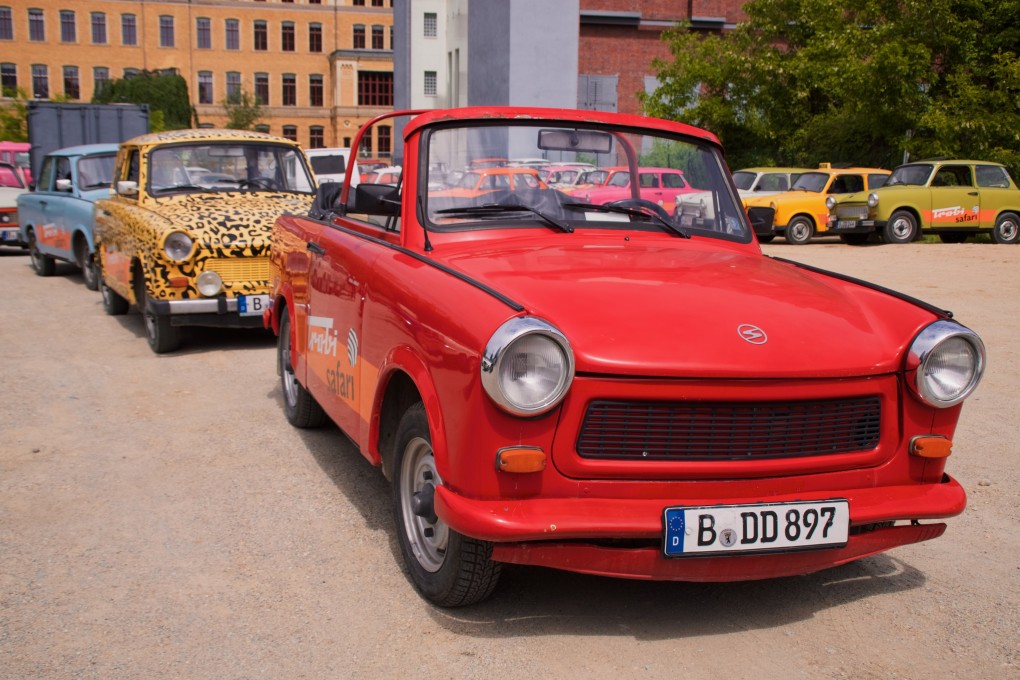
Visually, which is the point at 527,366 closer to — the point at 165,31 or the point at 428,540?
the point at 428,540

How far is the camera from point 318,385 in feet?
16.6

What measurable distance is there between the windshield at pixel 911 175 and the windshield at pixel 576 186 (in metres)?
17.3

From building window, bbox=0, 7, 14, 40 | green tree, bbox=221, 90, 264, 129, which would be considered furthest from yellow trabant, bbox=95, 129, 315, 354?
building window, bbox=0, 7, 14, 40

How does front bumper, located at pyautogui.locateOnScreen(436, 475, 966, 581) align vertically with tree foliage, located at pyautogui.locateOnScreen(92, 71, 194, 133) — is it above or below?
below

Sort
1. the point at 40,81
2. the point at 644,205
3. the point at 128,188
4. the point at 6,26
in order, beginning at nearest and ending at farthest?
1. the point at 644,205
2. the point at 128,188
3. the point at 6,26
4. the point at 40,81

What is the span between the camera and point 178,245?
8.09 m

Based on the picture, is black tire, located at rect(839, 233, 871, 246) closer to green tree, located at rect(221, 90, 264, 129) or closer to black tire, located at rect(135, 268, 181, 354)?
black tire, located at rect(135, 268, 181, 354)

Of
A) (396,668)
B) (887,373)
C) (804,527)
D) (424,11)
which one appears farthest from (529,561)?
(424,11)

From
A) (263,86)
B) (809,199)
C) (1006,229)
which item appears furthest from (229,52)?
(1006,229)

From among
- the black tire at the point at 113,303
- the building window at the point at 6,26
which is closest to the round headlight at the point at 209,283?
the black tire at the point at 113,303

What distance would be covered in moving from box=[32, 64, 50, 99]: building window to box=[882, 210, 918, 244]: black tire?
7072 cm

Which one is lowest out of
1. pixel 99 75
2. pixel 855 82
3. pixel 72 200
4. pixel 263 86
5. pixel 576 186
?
pixel 72 200

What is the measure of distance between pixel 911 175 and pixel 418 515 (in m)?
19.7

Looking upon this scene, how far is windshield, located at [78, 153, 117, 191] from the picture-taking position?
1259 centimetres
